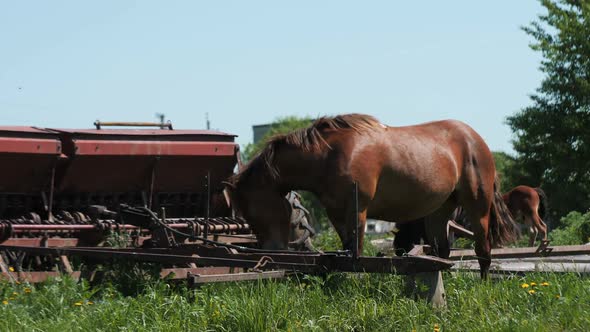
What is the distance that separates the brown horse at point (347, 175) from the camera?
30.2 feet

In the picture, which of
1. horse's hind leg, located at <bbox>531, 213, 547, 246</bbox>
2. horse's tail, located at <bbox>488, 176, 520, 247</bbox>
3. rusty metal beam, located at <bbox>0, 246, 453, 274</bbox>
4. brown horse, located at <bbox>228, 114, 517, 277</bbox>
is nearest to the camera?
rusty metal beam, located at <bbox>0, 246, 453, 274</bbox>

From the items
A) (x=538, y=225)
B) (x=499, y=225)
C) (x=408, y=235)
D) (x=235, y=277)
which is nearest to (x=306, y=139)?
(x=235, y=277)

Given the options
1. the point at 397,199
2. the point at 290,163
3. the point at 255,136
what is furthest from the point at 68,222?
the point at 255,136

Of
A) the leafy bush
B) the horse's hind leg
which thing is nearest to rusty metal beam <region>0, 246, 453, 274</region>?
the leafy bush

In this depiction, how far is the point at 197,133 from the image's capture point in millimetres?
11781

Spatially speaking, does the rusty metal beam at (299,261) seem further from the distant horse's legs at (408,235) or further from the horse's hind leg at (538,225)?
the horse's hind leg at (538,225)

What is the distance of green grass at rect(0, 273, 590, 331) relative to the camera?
23.2 ft

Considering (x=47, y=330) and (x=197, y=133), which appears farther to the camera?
(x=197, y=133)

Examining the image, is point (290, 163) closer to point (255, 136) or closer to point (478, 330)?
point (478, 330)

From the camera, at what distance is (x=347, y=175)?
9.13m

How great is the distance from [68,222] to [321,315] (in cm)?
436

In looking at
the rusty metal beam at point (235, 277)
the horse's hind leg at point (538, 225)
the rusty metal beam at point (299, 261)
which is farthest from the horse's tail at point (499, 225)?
the horse's hind leg at point (538, 225)

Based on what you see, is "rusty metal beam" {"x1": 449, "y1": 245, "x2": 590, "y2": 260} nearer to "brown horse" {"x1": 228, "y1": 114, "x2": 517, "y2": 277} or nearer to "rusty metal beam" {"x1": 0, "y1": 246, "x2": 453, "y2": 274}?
"brown horse" {"x1": 228, "y1": 114, "x2": 517, "y2": 277}

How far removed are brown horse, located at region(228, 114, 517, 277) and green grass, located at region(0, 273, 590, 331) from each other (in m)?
1.04
